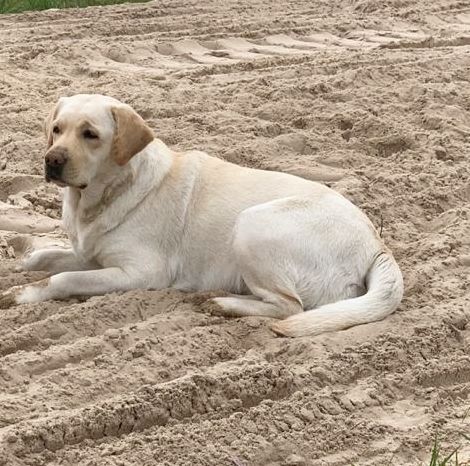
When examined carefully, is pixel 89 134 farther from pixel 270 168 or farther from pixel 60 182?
pixel 270 168

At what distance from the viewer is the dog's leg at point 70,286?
555 centimetres

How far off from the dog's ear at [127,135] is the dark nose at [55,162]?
255 millimetres

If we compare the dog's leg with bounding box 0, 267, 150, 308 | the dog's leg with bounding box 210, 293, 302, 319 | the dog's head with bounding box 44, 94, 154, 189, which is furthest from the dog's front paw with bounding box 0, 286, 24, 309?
the dog's leg with bounding box 210, 293, 302, 319

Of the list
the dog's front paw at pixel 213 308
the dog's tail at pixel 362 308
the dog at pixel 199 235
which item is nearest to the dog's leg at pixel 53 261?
the dog at pixel 199 235

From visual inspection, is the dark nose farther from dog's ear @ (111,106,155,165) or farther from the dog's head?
dog's ear @ (111,106,155,165)

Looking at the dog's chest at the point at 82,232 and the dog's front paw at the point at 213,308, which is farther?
the dog's chest at the point at 82,232

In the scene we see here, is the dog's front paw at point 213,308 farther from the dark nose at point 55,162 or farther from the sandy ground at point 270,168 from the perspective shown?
the dark nose at point 55,162

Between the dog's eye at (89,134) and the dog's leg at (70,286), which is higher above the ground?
the dog's eye at (89,134)

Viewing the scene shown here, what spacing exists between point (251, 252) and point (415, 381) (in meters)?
1.00

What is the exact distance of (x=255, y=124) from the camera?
7.88 m

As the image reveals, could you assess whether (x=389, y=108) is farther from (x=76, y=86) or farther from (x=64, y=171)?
(x=64, y=171)

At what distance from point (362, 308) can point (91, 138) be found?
1.41 metres

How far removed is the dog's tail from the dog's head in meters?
1.08

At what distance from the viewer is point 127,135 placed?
559 cm
